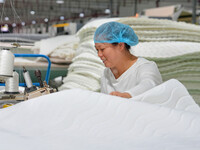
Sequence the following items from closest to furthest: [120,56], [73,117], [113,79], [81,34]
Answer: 1. [73,117]
2. [120,56]
3. [113,79]
4. [81,34]

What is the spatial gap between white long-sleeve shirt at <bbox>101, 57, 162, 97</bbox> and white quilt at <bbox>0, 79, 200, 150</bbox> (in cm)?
28

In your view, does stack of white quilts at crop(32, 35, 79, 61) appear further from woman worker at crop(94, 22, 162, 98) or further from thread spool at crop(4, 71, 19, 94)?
thread spool at crop(4, 71, 19, 94)

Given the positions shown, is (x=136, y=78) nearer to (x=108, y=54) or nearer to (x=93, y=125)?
(x=108, y=54)

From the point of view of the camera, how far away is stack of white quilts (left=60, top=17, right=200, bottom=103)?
1.22 metres

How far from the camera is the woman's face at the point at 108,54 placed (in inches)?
41.4

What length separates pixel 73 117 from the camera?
571 mm

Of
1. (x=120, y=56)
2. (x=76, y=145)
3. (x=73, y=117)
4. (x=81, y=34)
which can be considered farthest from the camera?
(x=81, y=34)

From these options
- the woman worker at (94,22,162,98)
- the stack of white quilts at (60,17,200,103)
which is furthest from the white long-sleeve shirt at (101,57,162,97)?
the stack of white quilts at (60,17,200,103)

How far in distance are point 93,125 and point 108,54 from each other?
53cm

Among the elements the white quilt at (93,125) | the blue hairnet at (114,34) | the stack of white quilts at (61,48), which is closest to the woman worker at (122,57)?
the blue hairnet at (114,34)

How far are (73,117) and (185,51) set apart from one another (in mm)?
790

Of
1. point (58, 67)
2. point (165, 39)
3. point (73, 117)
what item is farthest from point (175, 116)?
point (58, 67)

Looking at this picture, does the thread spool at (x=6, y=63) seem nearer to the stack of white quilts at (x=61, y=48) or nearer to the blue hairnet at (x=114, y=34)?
the blue hairnet at (x=114, y=34)

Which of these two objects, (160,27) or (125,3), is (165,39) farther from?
(125,3)
